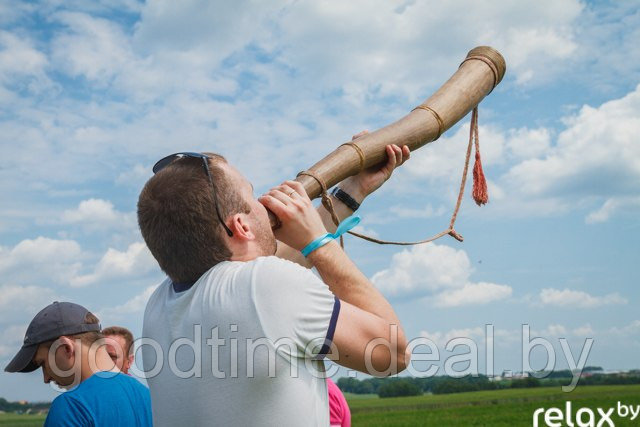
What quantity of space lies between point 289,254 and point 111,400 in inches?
57.5

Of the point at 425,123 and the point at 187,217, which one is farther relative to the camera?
the point at 425,123

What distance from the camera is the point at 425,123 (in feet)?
11.9

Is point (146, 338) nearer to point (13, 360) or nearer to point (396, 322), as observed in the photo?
point (396, 322)

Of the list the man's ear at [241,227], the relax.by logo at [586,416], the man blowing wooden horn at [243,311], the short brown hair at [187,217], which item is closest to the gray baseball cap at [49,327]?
the man blowing wooden horn at [243,311]

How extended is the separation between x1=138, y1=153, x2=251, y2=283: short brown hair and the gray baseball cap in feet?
7.52

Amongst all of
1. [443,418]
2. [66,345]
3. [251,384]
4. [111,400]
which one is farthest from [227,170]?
[443,418]

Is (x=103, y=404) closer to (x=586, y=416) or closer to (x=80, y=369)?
(x=80, y=369)

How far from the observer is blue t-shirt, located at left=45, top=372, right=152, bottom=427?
3680 mm

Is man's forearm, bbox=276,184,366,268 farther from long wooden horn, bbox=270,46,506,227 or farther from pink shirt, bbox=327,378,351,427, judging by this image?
pink shirt, bbox=327,378,351,427

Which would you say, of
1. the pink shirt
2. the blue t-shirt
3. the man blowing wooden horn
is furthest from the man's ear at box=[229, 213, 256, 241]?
the pink shirt

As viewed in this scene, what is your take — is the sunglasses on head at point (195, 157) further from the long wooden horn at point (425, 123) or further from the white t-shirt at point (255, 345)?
the long wooden horn at point (425, 123)

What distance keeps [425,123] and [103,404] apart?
2.33 m

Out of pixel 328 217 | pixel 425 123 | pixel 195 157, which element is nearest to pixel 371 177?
pixel 328 217

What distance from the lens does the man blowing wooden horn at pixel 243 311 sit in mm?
1961
